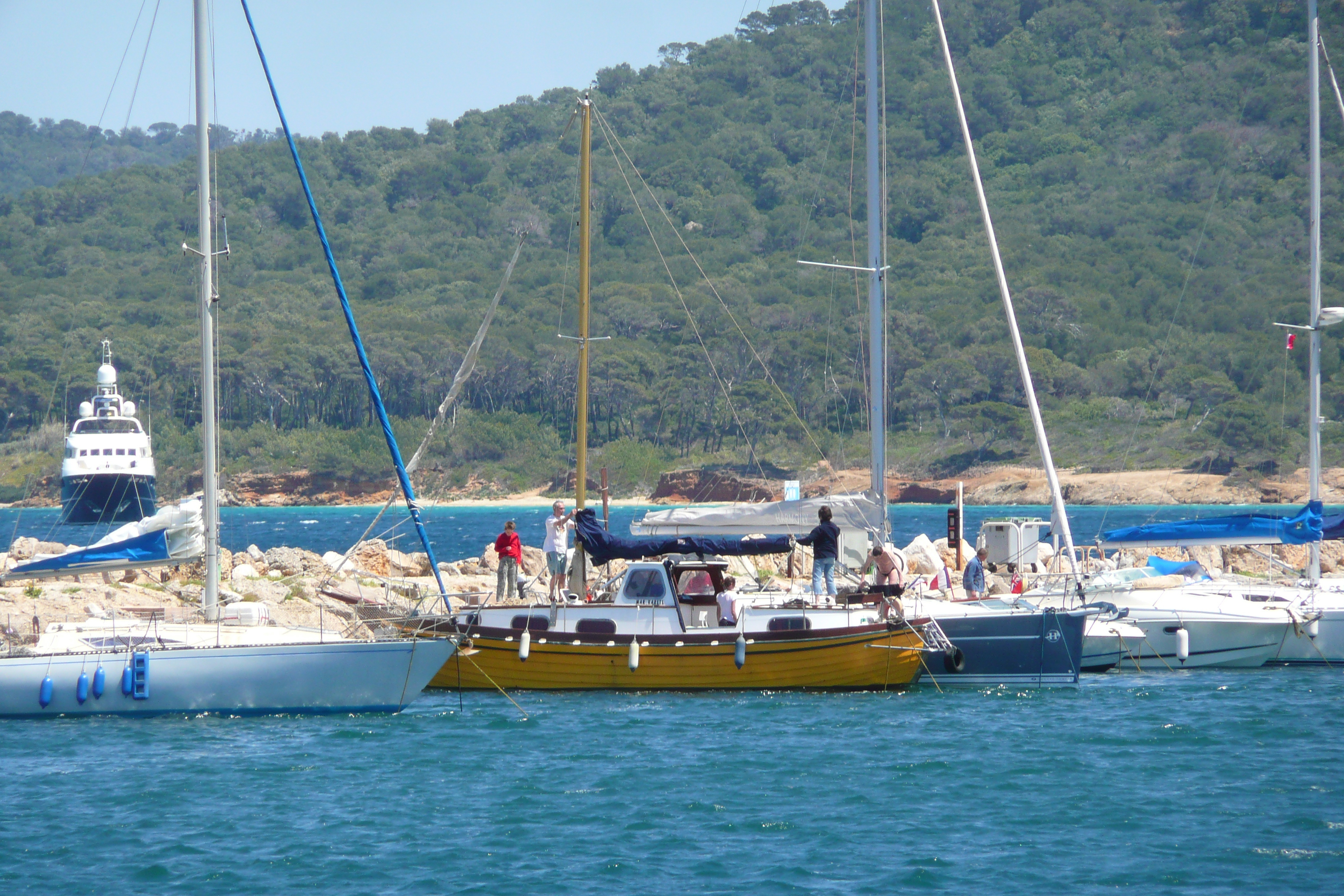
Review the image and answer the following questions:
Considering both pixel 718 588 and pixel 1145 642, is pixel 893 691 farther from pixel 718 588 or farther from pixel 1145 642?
pixel 1145 642

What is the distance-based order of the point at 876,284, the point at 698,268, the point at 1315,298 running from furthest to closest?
the point at 698,268 < the point at 1315,298 < the point at 876,284

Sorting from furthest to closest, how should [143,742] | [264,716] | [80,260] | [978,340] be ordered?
1. [80,260]
2. [978,340]
3. [264,716]
4. [143,742]

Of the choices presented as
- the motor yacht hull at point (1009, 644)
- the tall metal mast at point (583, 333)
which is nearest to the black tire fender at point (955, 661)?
the motor yacht hull at point (1009, 644)

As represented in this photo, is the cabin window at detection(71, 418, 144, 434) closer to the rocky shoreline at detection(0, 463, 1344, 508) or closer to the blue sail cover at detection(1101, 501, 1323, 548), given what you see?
the rocky shoreline at detection(0, 463, 1344, 508)

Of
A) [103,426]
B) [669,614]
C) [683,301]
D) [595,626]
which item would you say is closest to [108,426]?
[103,426]

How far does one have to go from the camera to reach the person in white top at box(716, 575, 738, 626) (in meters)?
19.3

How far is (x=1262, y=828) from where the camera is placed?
13.1 m

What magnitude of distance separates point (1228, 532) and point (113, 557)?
17.5 metres

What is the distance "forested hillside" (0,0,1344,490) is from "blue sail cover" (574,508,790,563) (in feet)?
138

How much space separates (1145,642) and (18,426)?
91.6 metres

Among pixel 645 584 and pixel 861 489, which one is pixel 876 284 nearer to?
pixel 645 584

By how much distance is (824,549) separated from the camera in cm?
2025

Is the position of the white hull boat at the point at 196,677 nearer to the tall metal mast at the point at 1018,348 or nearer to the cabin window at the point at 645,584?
the cabin window at the point at 645,584

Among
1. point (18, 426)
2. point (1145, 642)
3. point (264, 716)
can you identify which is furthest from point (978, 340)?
point (264, 716)
